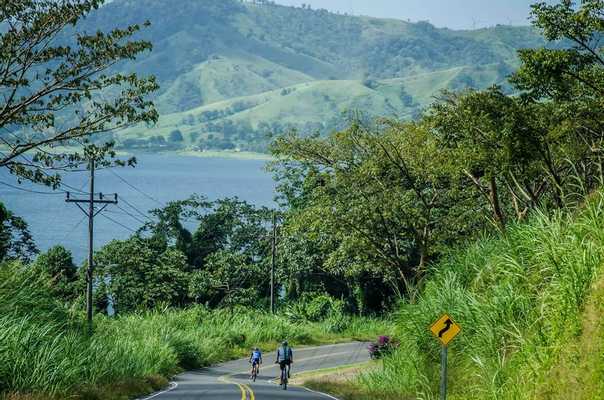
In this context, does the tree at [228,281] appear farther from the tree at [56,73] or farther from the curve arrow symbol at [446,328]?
the curve arrow symbol at [446,328]

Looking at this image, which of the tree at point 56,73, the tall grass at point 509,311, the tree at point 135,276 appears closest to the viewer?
the tall grass at point 509,311

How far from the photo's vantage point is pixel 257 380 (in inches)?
1262

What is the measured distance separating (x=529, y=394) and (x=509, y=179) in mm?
16549

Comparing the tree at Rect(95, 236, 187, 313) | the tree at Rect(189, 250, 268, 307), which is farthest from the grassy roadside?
the tree at Rect(189, 250, 268, 307)

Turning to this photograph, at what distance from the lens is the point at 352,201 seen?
3262 cm

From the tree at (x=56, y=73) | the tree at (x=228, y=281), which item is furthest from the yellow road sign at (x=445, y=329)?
the tree at (x=228, y=281)

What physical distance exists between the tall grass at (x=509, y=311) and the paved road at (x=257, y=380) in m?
3.77

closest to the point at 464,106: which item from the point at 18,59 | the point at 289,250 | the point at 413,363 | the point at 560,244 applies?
the point at 413,363

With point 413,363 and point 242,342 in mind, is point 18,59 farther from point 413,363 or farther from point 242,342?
point 242,342

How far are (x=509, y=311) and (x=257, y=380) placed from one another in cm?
1870

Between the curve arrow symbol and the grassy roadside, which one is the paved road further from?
the curve arrow symbol

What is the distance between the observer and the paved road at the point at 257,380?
70.7 ft

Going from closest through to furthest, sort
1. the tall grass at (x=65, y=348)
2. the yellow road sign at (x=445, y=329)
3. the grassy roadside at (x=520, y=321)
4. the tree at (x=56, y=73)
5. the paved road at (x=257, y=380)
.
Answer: the grassy roadside at (x=520, y=321), the yellow road sign at (x=445, y=329), the tall grass at (x=65, y=348), the tree at (x=56, y=73), the paved road at (x=257, y=380)

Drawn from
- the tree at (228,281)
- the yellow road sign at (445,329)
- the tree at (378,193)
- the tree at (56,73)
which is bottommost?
the tree at (228,281)
